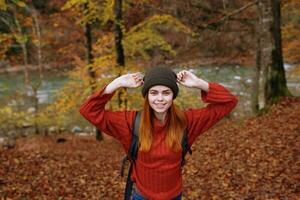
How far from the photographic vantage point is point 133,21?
2502cm

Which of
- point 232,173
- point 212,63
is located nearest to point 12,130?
point 212,63

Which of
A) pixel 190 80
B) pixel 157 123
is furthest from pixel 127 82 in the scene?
pixel 190 80

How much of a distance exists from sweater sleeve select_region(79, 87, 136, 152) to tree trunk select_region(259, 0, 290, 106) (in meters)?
10.8

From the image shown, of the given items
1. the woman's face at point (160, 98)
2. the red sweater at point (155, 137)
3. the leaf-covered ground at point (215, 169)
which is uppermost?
the woman's face at point (160, 98)

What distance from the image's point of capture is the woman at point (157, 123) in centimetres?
360

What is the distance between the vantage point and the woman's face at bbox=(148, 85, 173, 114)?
3.61 meters

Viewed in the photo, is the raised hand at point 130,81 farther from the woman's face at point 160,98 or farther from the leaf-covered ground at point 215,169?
the leaf-covered ground at point 215,169

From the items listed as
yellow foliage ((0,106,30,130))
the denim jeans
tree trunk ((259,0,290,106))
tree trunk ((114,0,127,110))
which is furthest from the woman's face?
yellow foliage ((0,106,30,130))

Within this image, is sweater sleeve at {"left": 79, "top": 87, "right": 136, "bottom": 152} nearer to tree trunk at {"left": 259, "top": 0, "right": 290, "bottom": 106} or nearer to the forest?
the forest

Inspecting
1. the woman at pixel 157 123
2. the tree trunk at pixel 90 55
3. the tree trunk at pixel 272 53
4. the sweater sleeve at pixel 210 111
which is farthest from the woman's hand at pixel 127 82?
the tree trunk at pixel 90 55

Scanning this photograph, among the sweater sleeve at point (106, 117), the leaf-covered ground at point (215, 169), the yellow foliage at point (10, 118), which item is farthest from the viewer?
the yellow foliage at point (10, 118)

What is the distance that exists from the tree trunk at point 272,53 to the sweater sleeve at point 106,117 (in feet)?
35.5

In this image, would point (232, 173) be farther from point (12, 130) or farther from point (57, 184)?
point (12, 130)

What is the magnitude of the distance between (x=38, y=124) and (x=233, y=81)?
520 inches
